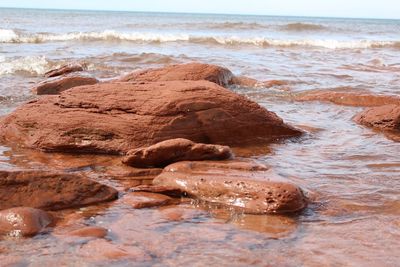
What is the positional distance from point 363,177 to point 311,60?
456 inches

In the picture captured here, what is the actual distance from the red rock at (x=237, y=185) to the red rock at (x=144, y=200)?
0.18 meters

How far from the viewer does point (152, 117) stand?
531cm

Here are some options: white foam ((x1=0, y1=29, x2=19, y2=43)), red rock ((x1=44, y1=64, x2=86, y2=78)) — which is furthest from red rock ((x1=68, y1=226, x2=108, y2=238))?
white foam ((x1=0, y1=29, x2=19, y2=43))

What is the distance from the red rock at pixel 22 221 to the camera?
10.3 ft

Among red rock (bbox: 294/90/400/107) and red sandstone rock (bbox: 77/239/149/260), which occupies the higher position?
red rock (bbox: 294/90/400/107)

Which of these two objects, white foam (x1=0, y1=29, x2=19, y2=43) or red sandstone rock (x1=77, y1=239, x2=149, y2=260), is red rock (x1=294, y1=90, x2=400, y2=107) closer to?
red sandstone rock (x1=77, y1=239, x2=149, y2=260)

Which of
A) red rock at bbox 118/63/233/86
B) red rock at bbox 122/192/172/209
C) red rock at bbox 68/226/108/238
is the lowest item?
red rock at bbox 122/192/172/209

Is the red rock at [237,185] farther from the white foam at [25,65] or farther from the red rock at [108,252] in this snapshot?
the white foam at [25,65]

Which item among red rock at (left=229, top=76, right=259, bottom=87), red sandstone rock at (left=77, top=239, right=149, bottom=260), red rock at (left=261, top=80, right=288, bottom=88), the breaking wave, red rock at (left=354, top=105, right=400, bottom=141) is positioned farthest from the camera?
the breaking wave

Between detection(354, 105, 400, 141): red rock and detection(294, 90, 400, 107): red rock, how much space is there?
1464 mm

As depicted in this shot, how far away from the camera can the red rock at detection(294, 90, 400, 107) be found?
834 cm

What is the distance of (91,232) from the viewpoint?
3188 millimetres

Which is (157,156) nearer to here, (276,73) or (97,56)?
(276,73)

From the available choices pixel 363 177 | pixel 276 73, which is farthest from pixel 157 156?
pixel 276 73
